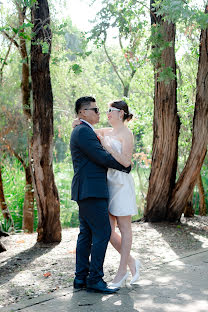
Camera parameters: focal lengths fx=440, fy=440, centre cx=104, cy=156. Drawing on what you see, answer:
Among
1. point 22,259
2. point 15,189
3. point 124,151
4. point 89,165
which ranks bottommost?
point 22,259

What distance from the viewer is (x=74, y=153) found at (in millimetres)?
4656

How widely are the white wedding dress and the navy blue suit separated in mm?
147

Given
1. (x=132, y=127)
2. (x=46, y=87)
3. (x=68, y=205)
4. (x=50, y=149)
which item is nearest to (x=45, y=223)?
(x=50, y=149)

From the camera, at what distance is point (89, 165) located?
4.55 metres

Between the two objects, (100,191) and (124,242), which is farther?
(124,242)

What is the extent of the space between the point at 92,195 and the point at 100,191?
0.10m

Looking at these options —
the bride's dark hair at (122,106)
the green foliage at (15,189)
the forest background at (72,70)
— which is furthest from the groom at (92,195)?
the green foliage at (15,189)

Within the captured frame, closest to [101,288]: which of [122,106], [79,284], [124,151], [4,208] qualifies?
[79,284]

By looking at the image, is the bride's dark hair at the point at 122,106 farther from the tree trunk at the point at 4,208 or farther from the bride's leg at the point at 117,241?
the tree trunk at the point at 4,208

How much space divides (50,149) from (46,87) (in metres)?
1.00

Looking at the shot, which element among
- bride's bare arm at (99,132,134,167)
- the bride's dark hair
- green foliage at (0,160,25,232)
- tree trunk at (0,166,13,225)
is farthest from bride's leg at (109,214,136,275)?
green foliage at (0,160,25,232)

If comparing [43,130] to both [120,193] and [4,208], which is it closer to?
[120,193]

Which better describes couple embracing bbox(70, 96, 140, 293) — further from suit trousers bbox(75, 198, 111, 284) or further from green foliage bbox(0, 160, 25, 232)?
green foliage bbox(0, 160, 25, 232)

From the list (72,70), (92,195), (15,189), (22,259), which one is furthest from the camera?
(15,189)
